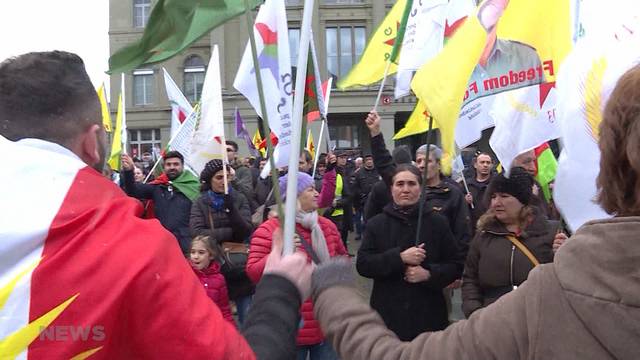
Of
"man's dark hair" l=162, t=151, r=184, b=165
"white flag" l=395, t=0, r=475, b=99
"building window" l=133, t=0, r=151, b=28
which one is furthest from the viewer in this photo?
"building window" l=133, t=0, r=151, b=28

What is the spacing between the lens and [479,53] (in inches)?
133

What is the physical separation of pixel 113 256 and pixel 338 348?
2.63 feet

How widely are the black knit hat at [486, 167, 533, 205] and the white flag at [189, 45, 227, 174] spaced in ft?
9.66

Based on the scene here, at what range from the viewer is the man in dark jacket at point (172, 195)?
581 centimetres

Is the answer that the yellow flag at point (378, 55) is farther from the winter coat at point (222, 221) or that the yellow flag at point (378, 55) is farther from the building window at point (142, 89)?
the building window at point (142, 89)

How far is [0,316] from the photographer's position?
1.11m

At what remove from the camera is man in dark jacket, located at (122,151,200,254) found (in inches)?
229

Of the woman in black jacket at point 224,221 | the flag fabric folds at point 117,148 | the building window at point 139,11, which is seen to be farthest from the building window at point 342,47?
the woman in black jacket at point 224,221

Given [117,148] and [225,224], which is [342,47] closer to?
[117,148]

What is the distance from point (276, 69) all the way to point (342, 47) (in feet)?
81.9

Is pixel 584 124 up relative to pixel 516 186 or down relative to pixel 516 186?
up

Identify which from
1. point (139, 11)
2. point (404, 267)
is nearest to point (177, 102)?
point (404, 267)

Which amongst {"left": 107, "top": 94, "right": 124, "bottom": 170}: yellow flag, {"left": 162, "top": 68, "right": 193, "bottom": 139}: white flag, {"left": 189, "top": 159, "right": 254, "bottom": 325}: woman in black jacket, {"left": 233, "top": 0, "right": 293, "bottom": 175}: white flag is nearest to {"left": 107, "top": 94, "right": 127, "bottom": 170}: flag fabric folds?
{"left": 107, "top": 94, "right": 124, "bottom": 170}: yellow flag

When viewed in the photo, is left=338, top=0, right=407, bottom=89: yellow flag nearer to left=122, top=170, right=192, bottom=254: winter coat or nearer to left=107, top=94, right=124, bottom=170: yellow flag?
left=122, top=170, right=192, bottom=254: winter coat
